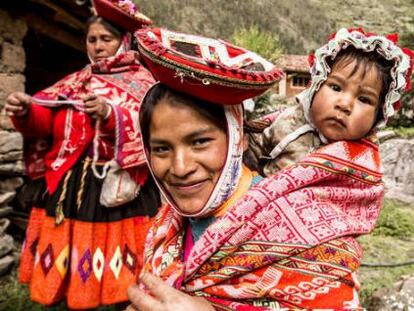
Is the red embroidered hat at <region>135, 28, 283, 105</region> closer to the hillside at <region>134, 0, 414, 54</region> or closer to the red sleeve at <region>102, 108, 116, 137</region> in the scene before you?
the red sleeve at <region>102, 108, 116, 137</region>

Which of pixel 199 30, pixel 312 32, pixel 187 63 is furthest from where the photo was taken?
pixel 312 32

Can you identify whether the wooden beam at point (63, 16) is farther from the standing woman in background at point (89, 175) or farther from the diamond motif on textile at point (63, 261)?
the diamond motif on textile at point (63, 261)

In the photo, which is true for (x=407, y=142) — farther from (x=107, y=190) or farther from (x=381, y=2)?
(x=381, y=2)

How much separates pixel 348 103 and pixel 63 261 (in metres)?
2.08

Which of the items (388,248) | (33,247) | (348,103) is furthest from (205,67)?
(388,248)

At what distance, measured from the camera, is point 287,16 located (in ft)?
177

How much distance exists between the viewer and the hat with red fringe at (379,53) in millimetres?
1411

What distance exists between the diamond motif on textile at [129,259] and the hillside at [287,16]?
38017mm

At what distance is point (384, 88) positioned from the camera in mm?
1429

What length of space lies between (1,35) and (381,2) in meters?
58.9

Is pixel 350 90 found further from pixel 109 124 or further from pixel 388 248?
pixel 388 248

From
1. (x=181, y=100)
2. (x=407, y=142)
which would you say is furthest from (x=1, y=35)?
(x=407, y=142)

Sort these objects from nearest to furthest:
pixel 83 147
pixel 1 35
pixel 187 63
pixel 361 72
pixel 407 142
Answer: pixel 187 63
pixel 361 72
pixel 83 147
pixel 1 35
pixel 407 142

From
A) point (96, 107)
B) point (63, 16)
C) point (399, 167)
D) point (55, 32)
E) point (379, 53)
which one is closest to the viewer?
point (379, 53)
